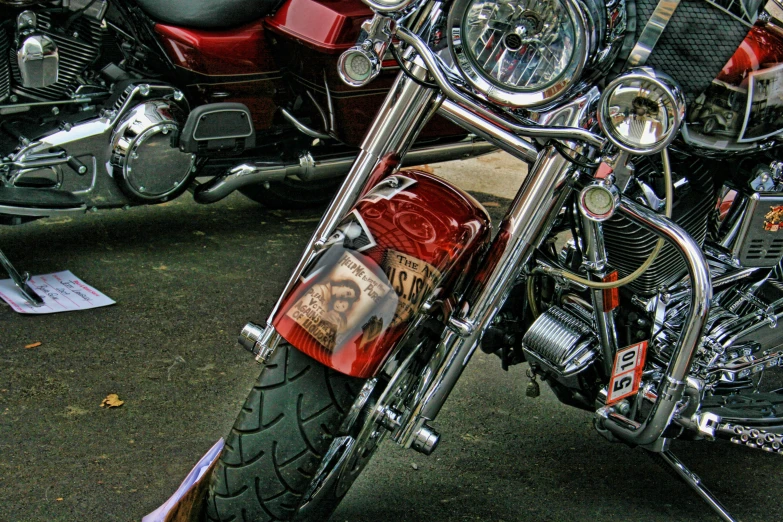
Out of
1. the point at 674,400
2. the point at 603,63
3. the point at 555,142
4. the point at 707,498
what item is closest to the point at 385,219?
the point at 555,142

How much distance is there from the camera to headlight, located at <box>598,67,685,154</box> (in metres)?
1.47

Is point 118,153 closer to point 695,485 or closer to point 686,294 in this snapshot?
point 686,294

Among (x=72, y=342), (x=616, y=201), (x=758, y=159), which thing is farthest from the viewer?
(x=72, y=342)

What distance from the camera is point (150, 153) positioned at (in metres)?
3.40

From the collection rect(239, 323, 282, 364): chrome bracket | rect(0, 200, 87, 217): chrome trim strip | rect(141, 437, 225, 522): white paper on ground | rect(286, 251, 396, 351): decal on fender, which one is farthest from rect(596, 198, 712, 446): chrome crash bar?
rect(0, 200, 87, 217): chrome trim strip

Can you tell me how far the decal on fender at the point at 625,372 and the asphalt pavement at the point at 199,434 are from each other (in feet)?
1.85

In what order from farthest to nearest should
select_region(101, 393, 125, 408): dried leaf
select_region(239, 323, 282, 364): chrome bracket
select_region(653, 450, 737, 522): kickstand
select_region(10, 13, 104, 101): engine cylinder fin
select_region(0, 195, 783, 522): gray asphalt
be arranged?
1. select_region(10, 13, 104, 101): engine cylinder fin
2. select_region(101, 393, 125, 408): dried leaf
3. select_region(0, 195, 783, 522): gray asphalt
4. select_region(653, 450, 737, 522): kickstand
5. select_region(239, 323, 282, 364): chrome bracket

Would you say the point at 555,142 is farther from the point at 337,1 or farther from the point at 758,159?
the point at 337,1

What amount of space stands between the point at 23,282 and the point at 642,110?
2.35m

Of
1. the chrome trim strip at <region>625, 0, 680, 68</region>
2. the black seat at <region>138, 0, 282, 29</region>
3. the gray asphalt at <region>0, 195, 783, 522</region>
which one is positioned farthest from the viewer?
the black seat at <region>138, 0, 282, 29</region>

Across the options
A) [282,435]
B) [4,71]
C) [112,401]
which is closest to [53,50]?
[4,71]

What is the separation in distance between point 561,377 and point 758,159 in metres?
0.68

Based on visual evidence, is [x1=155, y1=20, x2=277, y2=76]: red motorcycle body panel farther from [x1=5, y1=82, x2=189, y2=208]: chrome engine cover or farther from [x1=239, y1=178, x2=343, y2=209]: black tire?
[x1=239, y1=178, x2=343, y2=209]: black tire

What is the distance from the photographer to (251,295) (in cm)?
339
